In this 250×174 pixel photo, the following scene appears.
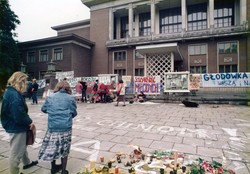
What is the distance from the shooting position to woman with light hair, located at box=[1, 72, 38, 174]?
2346 millimetres

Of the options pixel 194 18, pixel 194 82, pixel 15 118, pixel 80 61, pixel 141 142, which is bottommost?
pixel 141 142

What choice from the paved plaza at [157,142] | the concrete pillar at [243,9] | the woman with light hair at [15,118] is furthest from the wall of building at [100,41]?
the woman with light hair at [15,118]

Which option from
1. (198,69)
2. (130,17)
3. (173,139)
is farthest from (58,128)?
(130,17)

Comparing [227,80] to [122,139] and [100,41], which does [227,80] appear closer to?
[122,139]

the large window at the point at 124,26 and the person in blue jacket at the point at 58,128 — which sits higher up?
the large window at the point at 124,26

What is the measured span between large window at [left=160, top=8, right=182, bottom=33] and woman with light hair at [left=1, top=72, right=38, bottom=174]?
24966 mm

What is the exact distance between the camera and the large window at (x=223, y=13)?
2186 centimetres

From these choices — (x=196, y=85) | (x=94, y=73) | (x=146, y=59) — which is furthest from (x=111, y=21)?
(x=196, y=85)

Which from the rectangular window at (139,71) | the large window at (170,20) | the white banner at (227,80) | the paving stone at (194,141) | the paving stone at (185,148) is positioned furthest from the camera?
the large window at (170,20)

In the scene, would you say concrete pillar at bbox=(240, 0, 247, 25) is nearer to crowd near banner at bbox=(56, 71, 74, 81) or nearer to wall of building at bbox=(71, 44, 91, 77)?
crowd near banner at bbox=(56, 71, 74, 81)

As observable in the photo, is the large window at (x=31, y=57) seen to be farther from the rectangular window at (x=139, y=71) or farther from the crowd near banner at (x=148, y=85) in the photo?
the crowd near banner at (x=148, y=85)

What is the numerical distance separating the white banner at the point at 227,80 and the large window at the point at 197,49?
10553 mm

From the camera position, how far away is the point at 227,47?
1977 cm

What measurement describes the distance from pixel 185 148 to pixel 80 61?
23.0m
